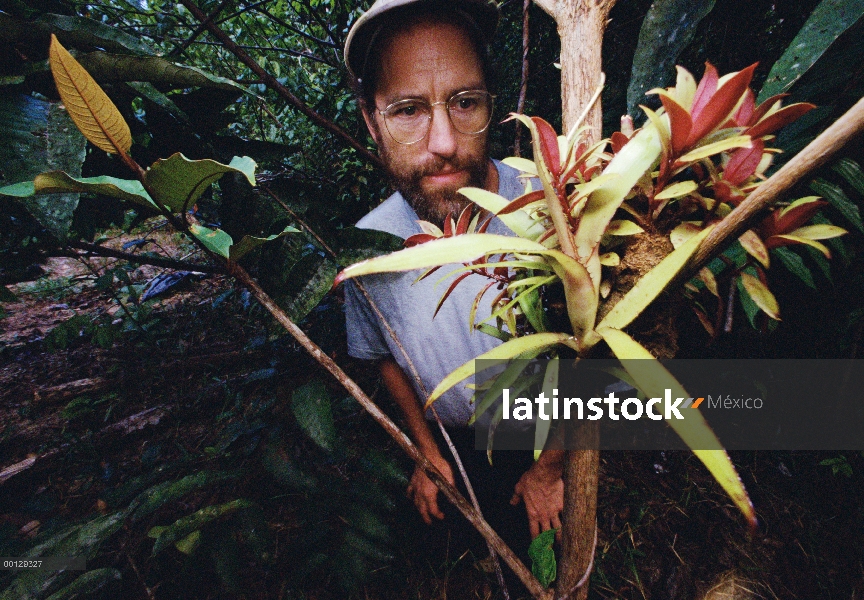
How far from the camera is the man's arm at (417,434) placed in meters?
1.23

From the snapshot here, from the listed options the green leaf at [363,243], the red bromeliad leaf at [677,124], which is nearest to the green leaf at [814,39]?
the red bromeliad leaf at [677,124]

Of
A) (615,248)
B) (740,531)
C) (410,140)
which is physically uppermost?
(410,140)

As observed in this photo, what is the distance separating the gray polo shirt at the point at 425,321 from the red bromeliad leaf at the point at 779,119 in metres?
0.78

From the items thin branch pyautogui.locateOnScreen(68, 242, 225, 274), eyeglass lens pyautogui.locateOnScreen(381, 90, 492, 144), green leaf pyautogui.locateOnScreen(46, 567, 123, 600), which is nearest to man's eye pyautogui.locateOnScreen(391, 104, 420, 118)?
eyeglass lens pyautogui.locateOnScreen(381, 90, 492, 144)

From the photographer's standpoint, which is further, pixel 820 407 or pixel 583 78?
pixel 820 407

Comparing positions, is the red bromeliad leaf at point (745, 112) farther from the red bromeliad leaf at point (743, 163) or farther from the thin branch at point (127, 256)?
the thin branch at point (127, 256)

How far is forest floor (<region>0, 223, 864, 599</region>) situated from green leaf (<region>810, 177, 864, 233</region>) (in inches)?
38.2

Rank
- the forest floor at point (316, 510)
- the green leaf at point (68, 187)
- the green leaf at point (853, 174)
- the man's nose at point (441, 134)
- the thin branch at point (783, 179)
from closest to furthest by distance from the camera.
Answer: the thin branch at point (783, 179)
the green leaf at point (68, 187)
the green leaf at point (853, 174)
the forest floor at point (316, 510)
the man's nose at point (441, 134)

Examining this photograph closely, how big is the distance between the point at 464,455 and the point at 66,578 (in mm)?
1077

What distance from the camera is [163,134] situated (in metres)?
0.73

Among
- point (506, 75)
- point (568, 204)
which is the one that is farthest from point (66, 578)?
point (506, 75)

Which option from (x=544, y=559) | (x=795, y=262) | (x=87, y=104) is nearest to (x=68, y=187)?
(x=87, y=104)

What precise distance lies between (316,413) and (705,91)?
87 centimetres

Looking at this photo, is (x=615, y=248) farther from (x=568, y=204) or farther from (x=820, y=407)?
(x=820, y=407)
